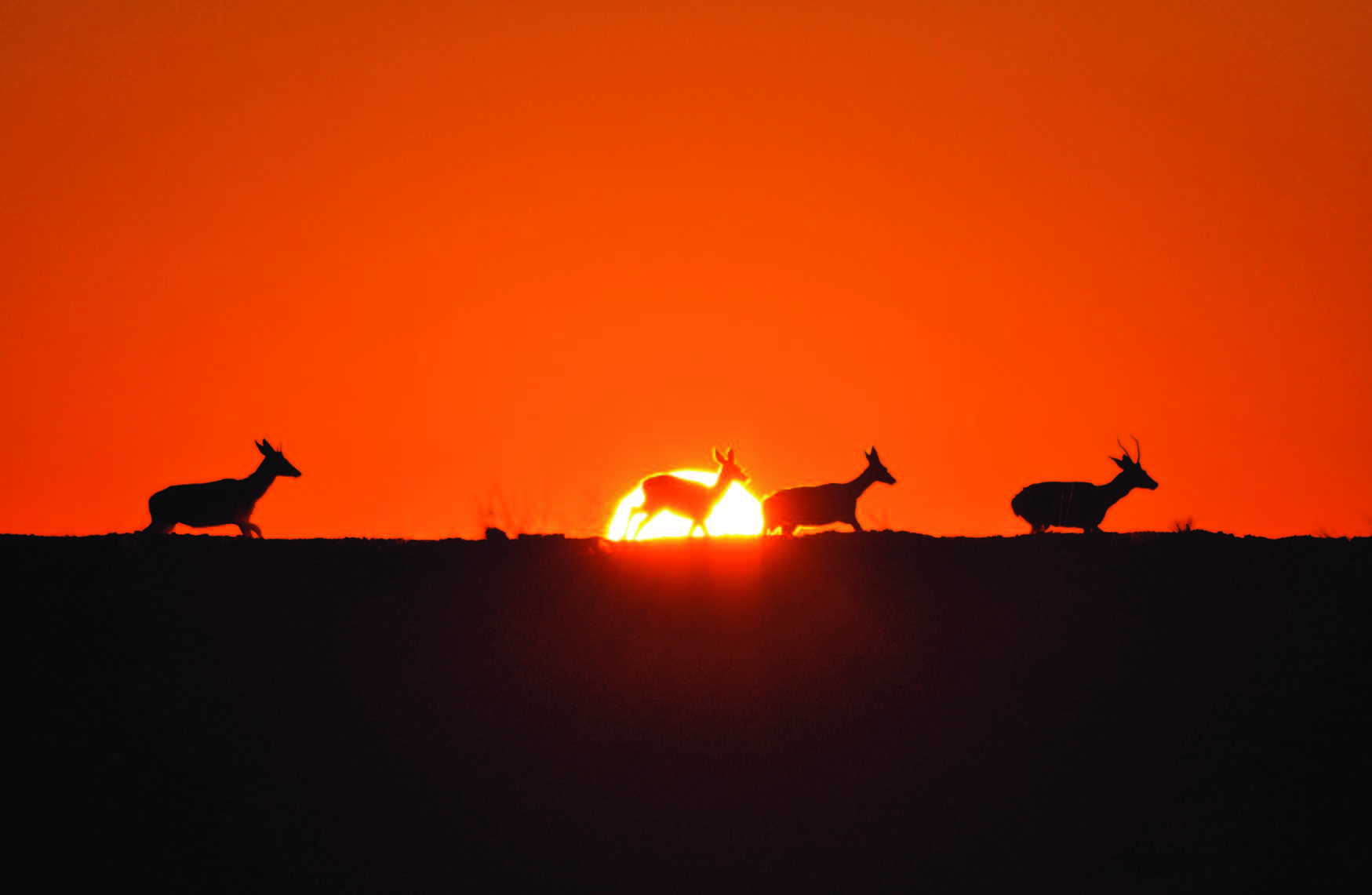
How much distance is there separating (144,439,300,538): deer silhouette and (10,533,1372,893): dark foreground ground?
63.4 inches

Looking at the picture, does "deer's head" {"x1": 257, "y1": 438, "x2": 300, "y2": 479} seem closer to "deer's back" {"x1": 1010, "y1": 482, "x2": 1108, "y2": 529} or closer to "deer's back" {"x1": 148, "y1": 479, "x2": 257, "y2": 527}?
"deer's back" {"x1": 148, "y1": 479, "x2": 257, "y2": 527}

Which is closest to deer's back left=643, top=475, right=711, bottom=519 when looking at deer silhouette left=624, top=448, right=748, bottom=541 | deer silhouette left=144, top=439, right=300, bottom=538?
deer silhouette left=624, top=448, right=748, bottom=541

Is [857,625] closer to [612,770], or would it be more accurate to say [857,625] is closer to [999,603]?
[999,603]

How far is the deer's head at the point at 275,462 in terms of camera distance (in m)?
24.1

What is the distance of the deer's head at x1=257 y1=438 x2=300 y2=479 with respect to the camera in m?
24.1

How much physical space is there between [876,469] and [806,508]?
1688 millimetres

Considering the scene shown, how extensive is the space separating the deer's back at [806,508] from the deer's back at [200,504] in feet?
23.6

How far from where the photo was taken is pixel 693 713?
58.0 feet

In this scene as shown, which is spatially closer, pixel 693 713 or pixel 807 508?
pixel 693 713

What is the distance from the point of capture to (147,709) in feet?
56.9

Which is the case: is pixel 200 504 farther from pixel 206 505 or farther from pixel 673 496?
pixel 673 496

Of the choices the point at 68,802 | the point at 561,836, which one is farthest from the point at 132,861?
the point at 561,836

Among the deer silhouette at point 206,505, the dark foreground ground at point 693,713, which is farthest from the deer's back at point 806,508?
the deer silhouette at point 206,505

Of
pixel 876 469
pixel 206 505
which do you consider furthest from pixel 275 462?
pixel 876 469
